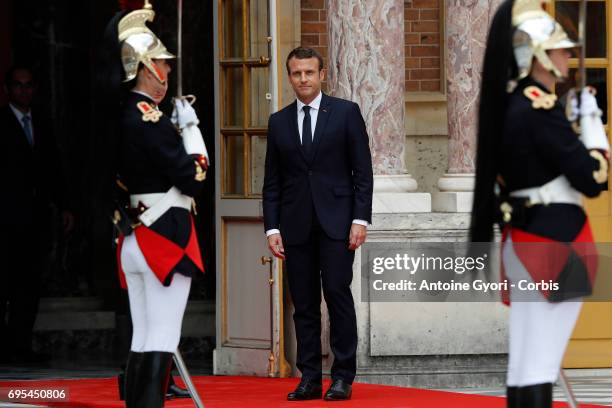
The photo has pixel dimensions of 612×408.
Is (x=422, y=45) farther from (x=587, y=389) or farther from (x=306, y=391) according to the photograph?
(x=306, y=391)

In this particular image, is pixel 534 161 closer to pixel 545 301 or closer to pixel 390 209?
pixel 545 301

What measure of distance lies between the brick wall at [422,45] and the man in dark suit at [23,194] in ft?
9.03

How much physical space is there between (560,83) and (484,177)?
4463 mm


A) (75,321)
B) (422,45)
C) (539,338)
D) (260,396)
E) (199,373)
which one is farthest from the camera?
(75,321)

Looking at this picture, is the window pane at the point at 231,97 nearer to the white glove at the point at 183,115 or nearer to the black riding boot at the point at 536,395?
the white glove at the point at 183,115

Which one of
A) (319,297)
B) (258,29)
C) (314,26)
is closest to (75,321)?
(314,26)

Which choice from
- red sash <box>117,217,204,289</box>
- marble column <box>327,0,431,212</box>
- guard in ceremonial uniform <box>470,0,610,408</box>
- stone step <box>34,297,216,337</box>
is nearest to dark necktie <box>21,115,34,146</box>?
stone step <box>34,297,216,337</box>

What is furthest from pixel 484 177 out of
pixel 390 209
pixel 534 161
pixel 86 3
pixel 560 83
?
pixel 86 3

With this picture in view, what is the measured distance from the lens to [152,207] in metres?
6.87

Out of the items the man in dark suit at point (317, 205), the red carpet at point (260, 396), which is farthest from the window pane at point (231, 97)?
the red carpet at point (260, 396)

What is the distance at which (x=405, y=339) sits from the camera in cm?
973

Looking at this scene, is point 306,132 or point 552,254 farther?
point 306,132

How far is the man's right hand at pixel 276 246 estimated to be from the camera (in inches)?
347

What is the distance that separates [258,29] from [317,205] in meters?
1.77
